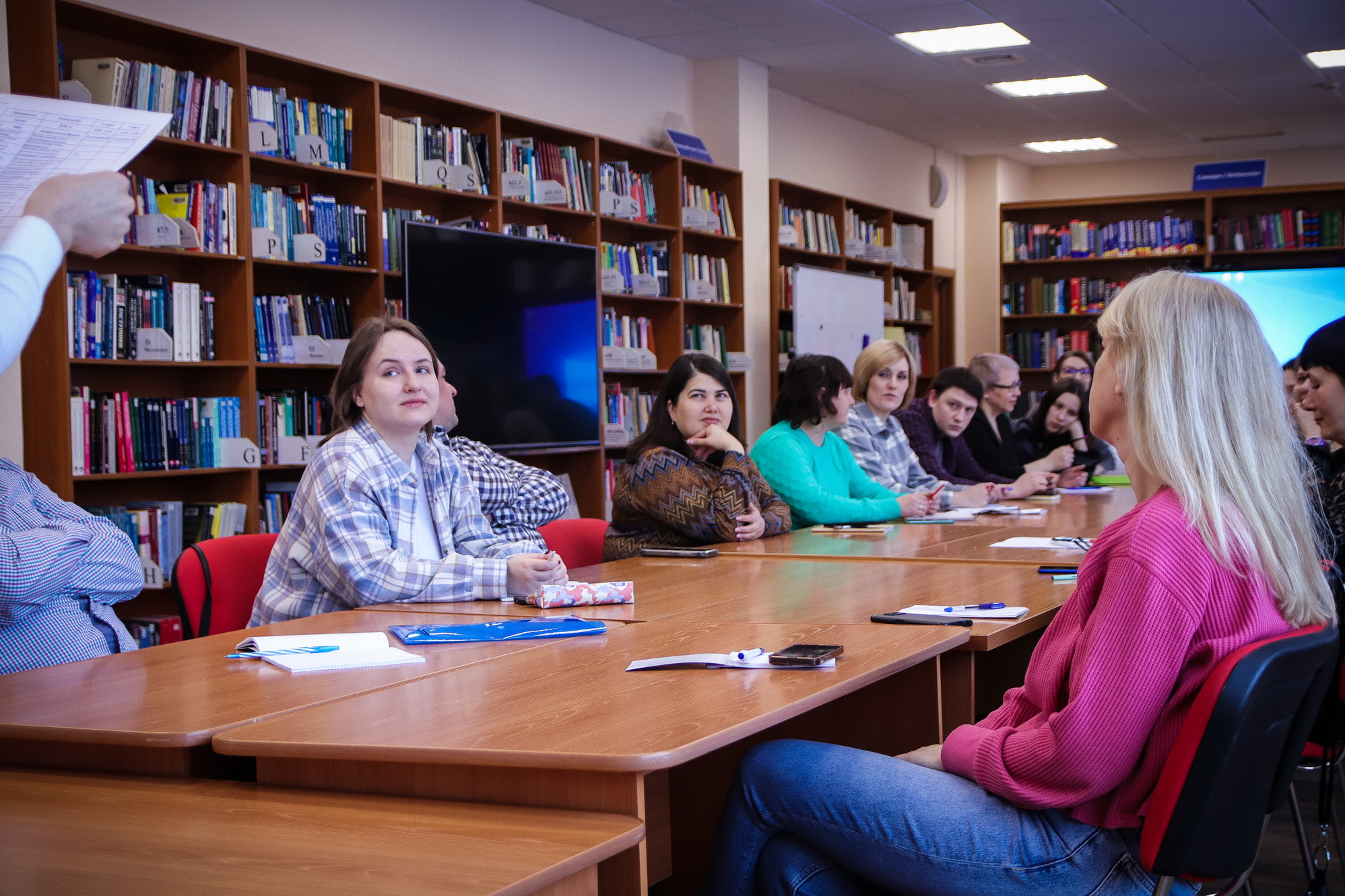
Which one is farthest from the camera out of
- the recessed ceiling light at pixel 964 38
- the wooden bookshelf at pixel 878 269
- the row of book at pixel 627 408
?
the wooden bookshelf at pixel 878 269

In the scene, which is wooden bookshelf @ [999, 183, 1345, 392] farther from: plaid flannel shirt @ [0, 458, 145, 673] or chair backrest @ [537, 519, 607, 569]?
plaid flannel shirt @ [0, 458, 145, 673]

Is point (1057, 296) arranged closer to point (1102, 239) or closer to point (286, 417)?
point (1102, 239)

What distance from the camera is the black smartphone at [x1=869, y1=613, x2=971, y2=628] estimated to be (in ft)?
7.12

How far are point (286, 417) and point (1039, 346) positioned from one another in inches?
278

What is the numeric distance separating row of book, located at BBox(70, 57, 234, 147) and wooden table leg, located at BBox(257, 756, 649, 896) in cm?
296

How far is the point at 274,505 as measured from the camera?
4.59 meters

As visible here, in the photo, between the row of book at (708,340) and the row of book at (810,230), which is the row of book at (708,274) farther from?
the row of book at (810,230)

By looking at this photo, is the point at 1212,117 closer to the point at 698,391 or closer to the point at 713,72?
the point at 713,72

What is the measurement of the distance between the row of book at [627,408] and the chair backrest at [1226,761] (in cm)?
484

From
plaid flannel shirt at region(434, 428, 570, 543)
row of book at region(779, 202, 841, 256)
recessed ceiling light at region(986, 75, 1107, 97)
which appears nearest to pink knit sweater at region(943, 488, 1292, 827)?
plaid flannel shirt at region(434, 428, 570, 543)

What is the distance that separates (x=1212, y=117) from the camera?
9.08 meters

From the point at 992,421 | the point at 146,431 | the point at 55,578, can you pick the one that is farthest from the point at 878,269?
the point at 55,578

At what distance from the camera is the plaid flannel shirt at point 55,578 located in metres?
2.21

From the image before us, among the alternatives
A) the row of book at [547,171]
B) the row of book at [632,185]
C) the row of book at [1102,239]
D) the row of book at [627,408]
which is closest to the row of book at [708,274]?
the row of book at [632,185]
